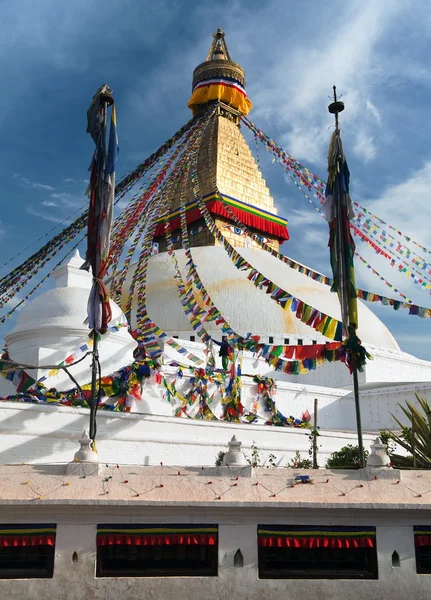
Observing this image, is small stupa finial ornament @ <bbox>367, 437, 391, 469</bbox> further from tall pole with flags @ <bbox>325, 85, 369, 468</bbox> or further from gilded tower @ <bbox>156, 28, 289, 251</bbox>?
gilded tower @ <bbox>156, 28, 289, 251</bbox>

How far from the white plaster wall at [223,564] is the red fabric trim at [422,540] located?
0.26 feet

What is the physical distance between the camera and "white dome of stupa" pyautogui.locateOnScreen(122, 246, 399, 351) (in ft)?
72.6

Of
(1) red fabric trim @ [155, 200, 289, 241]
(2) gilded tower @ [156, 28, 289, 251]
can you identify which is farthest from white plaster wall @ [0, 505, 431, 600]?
(1) red fabric trim @ [155, 200, 289, 241]

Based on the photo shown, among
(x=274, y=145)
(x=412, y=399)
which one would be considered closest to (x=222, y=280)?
(x=274, y=145)

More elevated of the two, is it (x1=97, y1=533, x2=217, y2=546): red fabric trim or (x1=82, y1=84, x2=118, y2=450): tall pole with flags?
(x1=82, y1=84, x2=118, y2=450): tall pole with flags

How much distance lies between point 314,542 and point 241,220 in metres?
24.6

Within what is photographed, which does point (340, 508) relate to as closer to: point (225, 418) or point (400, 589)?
point (400, 589)

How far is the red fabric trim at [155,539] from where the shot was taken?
20.3 feet

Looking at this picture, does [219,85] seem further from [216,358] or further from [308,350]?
[308,350]

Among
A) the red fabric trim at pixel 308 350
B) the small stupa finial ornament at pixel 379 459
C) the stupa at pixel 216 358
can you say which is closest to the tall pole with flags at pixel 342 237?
the small stupa finial ornament at pixel 379 459

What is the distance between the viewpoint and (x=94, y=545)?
616cm

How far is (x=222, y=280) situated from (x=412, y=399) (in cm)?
885

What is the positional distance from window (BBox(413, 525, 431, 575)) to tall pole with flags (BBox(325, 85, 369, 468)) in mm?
3138

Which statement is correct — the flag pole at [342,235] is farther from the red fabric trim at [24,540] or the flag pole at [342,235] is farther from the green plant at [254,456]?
the red fabric trim at [24,540]
